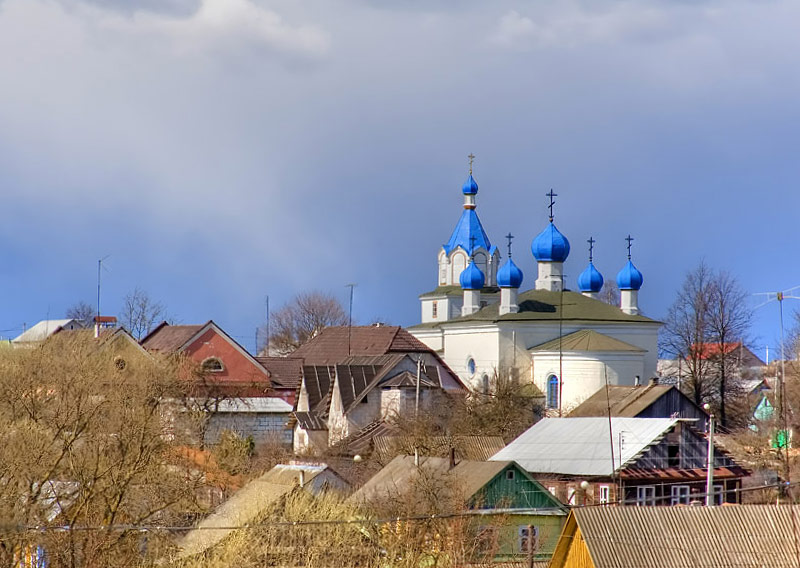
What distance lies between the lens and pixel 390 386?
49.9m

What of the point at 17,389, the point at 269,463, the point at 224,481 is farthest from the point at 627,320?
the point at 17,389

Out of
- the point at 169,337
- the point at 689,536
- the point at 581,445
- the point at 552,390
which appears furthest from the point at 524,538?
the point at 552,390

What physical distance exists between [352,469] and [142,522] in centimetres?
1407

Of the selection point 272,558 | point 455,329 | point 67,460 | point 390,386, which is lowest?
point 272,558

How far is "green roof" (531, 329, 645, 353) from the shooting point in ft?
199

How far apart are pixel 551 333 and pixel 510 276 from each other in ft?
9.70

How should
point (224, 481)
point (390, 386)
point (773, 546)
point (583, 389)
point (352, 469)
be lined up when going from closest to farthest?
point (773, 546)
point (224, 481)
point (352, 469)
point (390, 386)
point (583, 389)

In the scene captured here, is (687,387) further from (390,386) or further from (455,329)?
(390,386)

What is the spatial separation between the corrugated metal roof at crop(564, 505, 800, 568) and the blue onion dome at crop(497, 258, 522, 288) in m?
42.1

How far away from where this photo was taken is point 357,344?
62312 mm

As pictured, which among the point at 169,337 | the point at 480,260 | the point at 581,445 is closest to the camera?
the point at 581,445

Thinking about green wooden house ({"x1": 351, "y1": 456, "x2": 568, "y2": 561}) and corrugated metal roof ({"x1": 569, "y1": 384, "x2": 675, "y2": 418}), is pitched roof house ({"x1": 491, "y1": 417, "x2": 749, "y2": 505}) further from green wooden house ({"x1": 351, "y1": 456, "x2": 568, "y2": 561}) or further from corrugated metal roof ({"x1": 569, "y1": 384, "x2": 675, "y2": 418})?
corrugated metal roof ({"x1": 569, "y1": 384, "x2": 675, "y2": 418})

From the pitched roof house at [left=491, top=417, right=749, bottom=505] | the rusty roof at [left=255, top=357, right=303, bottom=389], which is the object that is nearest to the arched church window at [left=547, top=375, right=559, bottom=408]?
the rusty roof at [left=255, top=357, right=303, bottom=389]

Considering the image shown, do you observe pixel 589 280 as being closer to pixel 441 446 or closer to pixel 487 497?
pixel 441 446
